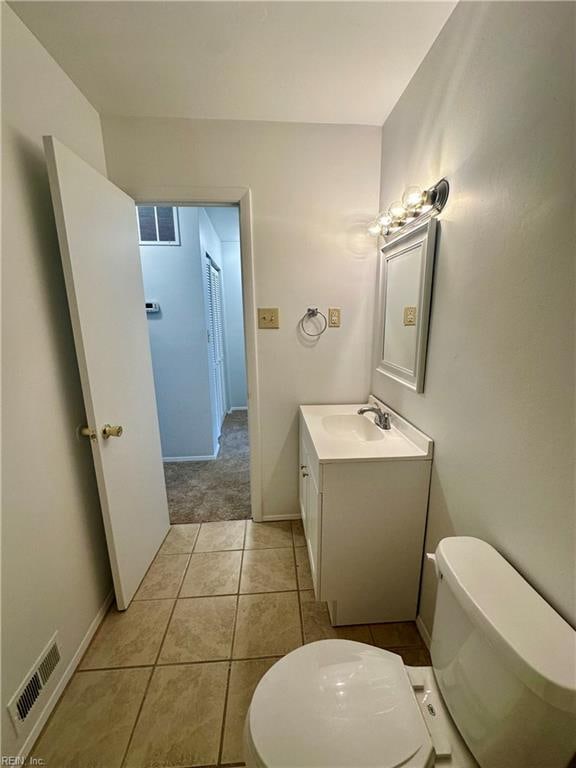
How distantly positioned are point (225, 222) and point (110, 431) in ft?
9.97

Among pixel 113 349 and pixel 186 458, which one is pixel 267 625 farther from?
pixel 186 458

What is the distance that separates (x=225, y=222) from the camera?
3.50m

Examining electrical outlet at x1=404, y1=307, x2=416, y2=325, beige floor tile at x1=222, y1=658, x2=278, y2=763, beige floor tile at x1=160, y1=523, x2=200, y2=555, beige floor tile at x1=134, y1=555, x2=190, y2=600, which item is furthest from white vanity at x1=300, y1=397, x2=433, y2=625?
beige floor tile at x1=160, y1=523, x2=200, y2=555

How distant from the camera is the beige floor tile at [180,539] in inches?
73.1

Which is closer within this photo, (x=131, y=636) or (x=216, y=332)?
(x=131, y=636)

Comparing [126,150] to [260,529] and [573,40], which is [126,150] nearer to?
[573,40]

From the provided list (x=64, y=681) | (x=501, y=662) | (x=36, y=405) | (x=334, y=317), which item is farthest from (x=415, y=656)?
(x=36, y=405)

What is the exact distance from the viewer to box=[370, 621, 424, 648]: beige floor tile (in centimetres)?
131

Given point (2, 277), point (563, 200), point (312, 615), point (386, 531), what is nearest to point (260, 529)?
point (312, 615)

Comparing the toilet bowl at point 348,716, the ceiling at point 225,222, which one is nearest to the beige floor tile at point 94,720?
the toilet bowl at point 348,716

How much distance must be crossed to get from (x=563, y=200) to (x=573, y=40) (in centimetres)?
32

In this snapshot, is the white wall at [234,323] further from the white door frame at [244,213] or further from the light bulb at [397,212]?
the light bulb at [397,212]

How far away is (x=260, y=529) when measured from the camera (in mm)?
2027

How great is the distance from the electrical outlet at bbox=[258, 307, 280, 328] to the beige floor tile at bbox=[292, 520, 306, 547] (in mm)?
1358
